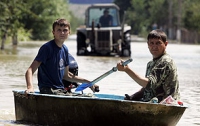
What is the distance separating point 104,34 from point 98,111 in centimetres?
2101

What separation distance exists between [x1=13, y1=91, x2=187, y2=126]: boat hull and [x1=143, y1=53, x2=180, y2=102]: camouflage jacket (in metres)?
0.30

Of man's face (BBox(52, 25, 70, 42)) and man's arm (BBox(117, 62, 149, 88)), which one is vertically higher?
man's face (BBox(52, 25, 70, 42))

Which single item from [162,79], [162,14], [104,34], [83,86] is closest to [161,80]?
[162,79]

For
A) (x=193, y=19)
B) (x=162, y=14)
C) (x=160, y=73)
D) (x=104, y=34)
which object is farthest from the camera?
(x=162, y=14)

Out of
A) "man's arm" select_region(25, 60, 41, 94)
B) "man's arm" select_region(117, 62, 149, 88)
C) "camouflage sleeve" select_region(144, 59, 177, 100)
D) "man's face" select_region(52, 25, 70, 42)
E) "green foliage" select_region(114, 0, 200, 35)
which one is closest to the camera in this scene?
"man's arm" select_region(117, 62, 149, 88)

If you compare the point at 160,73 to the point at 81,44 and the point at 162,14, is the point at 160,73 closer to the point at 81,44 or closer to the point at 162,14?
the point at 81,44

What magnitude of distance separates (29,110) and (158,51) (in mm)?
1796

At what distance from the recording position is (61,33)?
28.4 ft

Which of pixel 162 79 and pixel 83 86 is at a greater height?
pixel 162 79

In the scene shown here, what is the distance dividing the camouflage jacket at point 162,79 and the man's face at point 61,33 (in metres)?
1.17

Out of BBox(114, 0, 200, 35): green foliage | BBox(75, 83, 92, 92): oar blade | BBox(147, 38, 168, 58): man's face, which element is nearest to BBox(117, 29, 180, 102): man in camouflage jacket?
BBox(147, 38, 168, 58): man's face

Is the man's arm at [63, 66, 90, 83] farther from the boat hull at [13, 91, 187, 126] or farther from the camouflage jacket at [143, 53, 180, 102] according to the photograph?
the camouflage jacket at [143, 53, 180, 102]

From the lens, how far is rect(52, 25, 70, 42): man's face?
865 centimetres

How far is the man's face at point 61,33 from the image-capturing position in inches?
340
